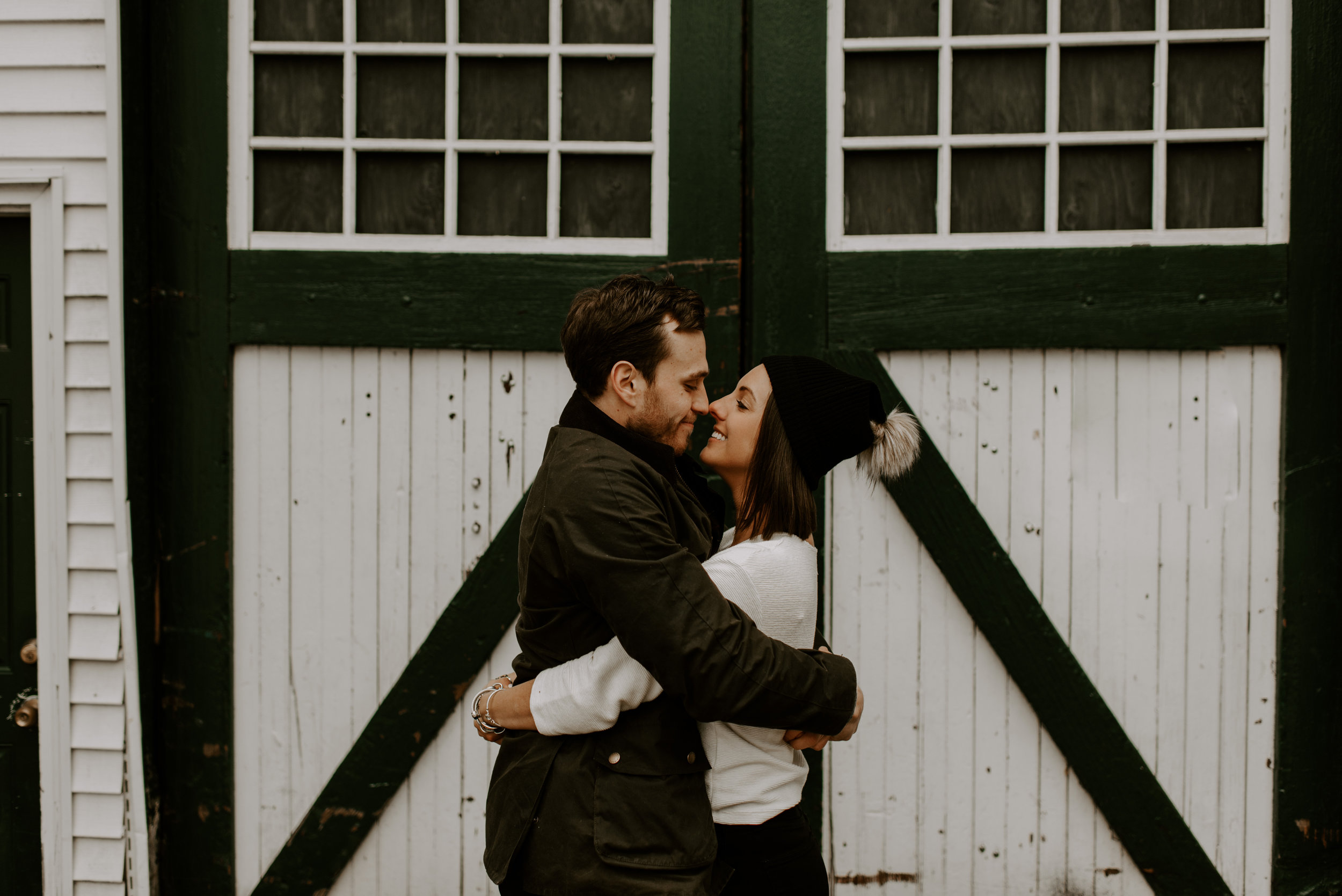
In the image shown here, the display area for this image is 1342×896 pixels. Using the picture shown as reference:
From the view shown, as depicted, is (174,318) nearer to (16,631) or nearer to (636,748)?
(16,631)

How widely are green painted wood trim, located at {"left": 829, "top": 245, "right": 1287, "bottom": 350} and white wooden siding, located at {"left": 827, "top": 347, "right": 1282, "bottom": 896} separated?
0.07m

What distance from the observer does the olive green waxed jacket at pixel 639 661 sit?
170 centimetres

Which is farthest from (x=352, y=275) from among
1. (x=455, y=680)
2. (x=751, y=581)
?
(x=751, y=581)

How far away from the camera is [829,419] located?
2012 millimetres

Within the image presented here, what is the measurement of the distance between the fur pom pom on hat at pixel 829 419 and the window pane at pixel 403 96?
1.67 m

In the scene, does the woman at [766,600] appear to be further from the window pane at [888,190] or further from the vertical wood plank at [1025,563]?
the window pane at [888,190]

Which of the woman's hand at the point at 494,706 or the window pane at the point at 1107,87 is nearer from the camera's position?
the woman's hand at the point at 494,706

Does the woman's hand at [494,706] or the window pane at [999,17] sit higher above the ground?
the window pane at [999,17]

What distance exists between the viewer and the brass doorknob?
10.1 feet

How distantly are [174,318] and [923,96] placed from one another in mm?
2536

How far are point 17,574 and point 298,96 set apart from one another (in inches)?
72.1

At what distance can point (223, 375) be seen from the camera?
3.05 metres

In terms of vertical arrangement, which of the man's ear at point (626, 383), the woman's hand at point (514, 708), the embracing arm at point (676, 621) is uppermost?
the man's ear at point (626, 383)

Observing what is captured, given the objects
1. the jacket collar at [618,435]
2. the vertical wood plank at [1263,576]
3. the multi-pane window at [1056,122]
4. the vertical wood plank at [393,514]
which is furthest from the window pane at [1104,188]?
the vertical wood plank at [393,514]
